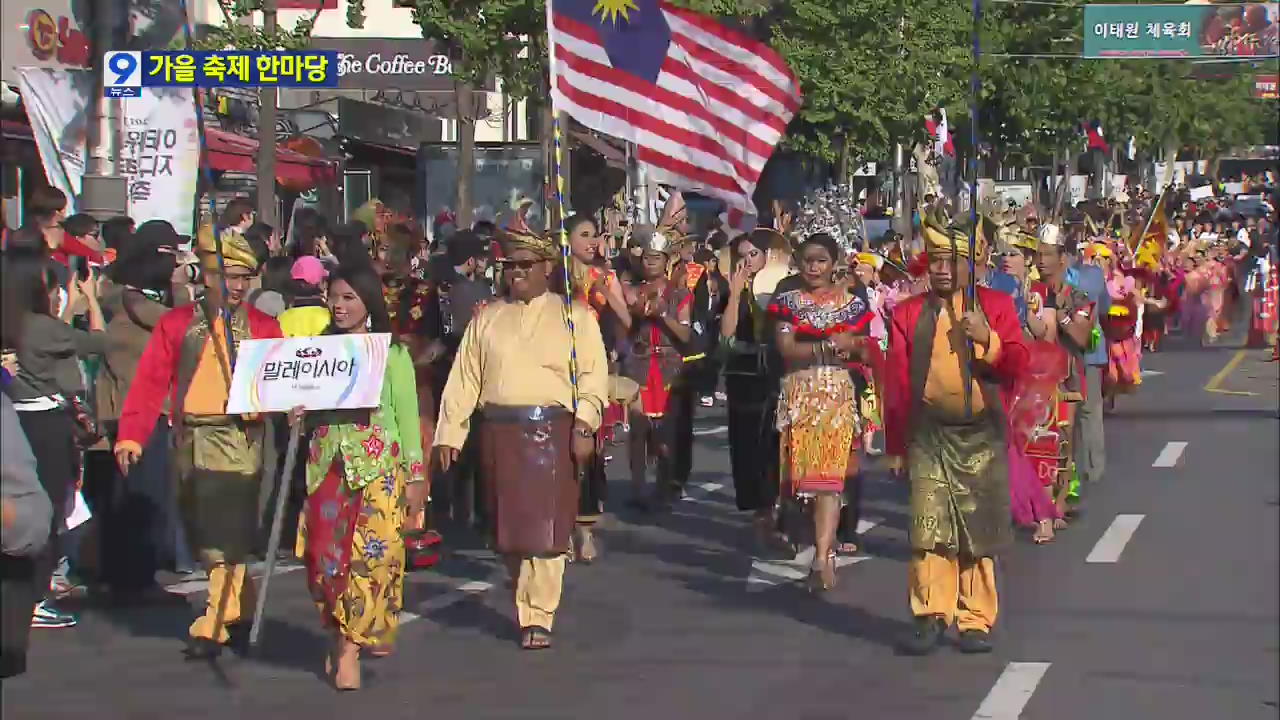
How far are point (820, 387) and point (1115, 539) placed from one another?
256cm

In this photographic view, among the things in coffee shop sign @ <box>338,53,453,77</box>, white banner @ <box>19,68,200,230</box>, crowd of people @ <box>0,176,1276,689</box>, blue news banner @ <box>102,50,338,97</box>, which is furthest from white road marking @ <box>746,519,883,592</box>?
coffee shop sign @ <box>338,53,453,77</box>

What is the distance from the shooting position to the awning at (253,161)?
22.6m

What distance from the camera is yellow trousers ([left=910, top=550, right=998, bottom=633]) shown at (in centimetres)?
976

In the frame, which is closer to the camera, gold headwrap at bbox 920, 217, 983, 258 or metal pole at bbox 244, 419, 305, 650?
metal pole at bbox 244, 419, 305, 650

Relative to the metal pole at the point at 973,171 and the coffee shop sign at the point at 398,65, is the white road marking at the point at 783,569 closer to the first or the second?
the metal pole at the point at 973,171

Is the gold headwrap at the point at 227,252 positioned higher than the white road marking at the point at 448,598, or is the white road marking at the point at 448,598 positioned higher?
the gold headwrap at the point at 227,252

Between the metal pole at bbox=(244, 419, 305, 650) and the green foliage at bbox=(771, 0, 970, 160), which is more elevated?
the green foliage at bbox=(771, 0, 970, 160)

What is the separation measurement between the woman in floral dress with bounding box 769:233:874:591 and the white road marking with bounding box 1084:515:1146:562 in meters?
1.71

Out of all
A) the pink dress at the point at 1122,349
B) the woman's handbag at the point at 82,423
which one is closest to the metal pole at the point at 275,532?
the woman's handbag at the point at 82,423

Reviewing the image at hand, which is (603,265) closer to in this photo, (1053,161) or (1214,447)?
(1214,447)

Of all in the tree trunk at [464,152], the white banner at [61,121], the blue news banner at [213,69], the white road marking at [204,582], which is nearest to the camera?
the white road marking at [204,582]

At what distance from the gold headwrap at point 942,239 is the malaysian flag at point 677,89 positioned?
8.81ft

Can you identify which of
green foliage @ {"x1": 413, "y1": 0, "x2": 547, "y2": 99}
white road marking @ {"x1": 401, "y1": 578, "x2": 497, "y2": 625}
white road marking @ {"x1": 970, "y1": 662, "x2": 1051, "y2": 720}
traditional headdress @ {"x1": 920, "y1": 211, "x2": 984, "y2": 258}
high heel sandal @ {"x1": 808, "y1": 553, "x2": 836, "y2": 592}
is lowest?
white road marking @ {"x1": 970, "y1": 662, "x2": 1051, "y2": 720}

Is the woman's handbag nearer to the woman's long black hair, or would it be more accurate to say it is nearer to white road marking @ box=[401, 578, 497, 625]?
the woman's long black hair
